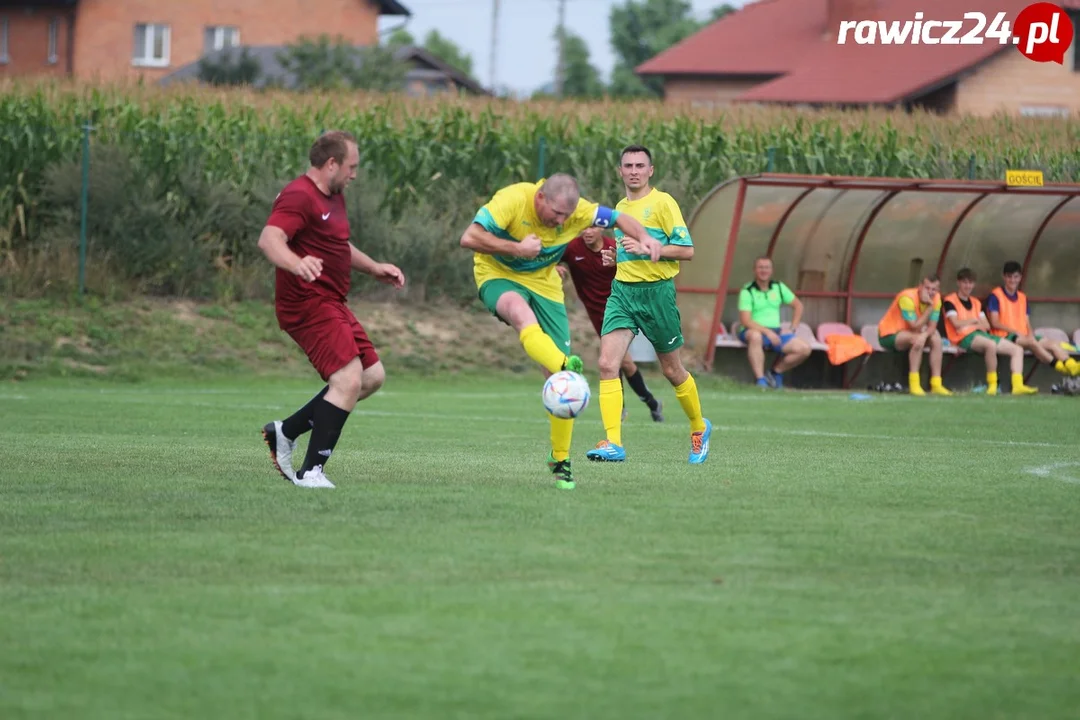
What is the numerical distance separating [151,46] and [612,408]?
55.1 meters

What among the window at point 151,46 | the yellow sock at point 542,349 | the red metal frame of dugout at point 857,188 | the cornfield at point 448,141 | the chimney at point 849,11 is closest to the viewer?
the yellow sock at point 542,349

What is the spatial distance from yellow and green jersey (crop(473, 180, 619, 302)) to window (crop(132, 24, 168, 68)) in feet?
178

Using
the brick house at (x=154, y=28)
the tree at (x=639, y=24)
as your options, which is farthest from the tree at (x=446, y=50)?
the brick house at (x=154, y=28)

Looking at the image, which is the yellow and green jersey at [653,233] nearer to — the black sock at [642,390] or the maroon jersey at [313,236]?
the maroon jersey at [313,236]

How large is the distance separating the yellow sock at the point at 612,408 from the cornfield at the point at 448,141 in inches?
546

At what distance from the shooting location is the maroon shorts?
9.05 meters

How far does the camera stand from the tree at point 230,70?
162 ft

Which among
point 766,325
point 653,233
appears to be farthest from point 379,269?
point 766,325

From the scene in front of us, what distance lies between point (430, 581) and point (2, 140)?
1883cm

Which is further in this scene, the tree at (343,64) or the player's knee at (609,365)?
the tree at (343,64)

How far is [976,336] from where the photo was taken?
→ 2109cm

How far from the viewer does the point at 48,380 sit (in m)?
19.8

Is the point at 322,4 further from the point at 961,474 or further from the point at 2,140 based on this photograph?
the point at 961,474
